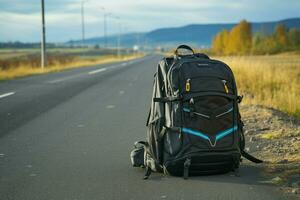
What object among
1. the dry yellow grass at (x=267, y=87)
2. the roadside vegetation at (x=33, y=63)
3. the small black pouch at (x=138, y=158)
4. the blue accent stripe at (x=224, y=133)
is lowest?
the roadside vegetation at (x=33, y=63)

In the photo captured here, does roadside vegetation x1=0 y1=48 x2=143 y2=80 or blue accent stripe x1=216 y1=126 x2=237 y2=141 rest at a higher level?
blue accent stripe x1=216 y1=126 x2=237 y2=141

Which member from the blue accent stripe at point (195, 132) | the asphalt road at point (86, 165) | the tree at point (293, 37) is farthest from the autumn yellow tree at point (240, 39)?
the blue accent stripe at point (195, 132)

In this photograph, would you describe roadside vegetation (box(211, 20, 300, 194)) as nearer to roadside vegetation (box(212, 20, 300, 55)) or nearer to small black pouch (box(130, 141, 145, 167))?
small black pouch (box(130, 141, 145, 167))

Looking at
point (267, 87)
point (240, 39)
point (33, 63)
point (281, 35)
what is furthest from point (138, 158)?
point (281, 35)

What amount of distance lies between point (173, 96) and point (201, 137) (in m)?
0.52

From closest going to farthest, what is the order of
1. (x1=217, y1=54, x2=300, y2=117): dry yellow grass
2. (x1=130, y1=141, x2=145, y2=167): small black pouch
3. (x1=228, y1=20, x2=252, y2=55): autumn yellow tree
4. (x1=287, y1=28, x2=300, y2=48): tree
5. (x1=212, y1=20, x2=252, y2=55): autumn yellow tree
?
(x1=130, y1=141, x2=145, y2=167): small black pouch → (x1=217, y1=54, x2=300, y2=117): dry yellow grass → (x1=212, y1=20, x2=252, y2=55): autumn yellow tree → (x1=228, y1=20, x2=252, y2=55): autumn yellow tree → (x1=287, y1=28, x2=300, y2=48): tree

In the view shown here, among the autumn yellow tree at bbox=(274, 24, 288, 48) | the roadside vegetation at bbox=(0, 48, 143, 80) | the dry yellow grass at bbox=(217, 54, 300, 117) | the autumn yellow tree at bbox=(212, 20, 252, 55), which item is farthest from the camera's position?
the autumn yellow tree at bbox=(274, 24, 288, 48)

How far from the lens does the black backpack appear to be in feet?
17.5

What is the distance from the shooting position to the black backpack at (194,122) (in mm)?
5340

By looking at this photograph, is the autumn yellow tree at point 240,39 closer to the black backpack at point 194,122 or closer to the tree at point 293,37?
the tree at point 293,37

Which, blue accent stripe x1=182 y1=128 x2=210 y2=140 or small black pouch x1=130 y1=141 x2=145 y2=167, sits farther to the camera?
small black pouch x1=130 y1=141 x2=145 y2=167

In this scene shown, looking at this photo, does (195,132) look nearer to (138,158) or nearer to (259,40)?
(138,158)

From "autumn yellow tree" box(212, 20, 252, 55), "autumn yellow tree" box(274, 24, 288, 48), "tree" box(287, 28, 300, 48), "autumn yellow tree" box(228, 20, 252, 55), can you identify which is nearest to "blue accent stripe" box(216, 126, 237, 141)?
"autumn yellow tree" box(212, 20, 252, 55)

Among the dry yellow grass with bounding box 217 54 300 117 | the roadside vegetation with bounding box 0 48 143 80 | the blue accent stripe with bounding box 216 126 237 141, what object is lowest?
the roadside vegetation with bounding box 0 48 143 80
